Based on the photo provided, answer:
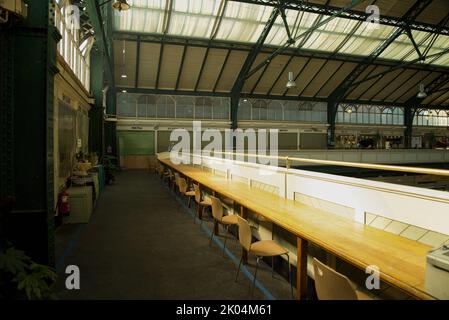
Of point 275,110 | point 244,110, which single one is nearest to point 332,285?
point 244,110

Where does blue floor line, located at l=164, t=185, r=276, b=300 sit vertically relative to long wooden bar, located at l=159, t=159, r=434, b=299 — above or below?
below

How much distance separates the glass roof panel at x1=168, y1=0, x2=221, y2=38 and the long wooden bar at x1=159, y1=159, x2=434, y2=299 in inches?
448

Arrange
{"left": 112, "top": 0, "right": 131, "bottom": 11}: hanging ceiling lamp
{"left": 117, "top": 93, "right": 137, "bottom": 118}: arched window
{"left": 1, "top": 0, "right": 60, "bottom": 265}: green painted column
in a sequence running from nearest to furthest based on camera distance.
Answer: {"left": 1, "top": 0, "right": 60, "bottom": 265}: green painted column → {"left": 112, "top": 0, "right": 131, "bottom": 11}: hanging ceiling lamp → {"left": 117, "top": 93, "right": 137, "bottom": 118}: arched window

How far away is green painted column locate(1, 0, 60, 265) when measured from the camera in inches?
116

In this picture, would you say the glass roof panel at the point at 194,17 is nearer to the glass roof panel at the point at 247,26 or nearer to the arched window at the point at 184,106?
the glass roof panel at the point at 247,26

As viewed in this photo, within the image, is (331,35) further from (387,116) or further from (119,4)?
Answer: (119,4)

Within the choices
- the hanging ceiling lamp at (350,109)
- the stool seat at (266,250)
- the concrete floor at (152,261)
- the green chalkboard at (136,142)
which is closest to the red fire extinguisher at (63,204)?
the concrete floor at (152,261)

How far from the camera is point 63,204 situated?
5.49 m

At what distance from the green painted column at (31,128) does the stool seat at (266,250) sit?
7.19 ft

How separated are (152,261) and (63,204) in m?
2.68

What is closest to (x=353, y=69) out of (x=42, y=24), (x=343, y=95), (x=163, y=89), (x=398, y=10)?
(x=343, y=95)

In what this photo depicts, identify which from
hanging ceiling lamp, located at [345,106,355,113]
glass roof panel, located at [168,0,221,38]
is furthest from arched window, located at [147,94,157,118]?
hanging ceiling lamp, located at [345,106,355,113]

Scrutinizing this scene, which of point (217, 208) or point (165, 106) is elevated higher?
point (165, 106)

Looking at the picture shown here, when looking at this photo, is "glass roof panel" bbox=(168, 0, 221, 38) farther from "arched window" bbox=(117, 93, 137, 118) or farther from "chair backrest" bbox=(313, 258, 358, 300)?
"chair backrest" bbox=(313, 258, 358, 300)
